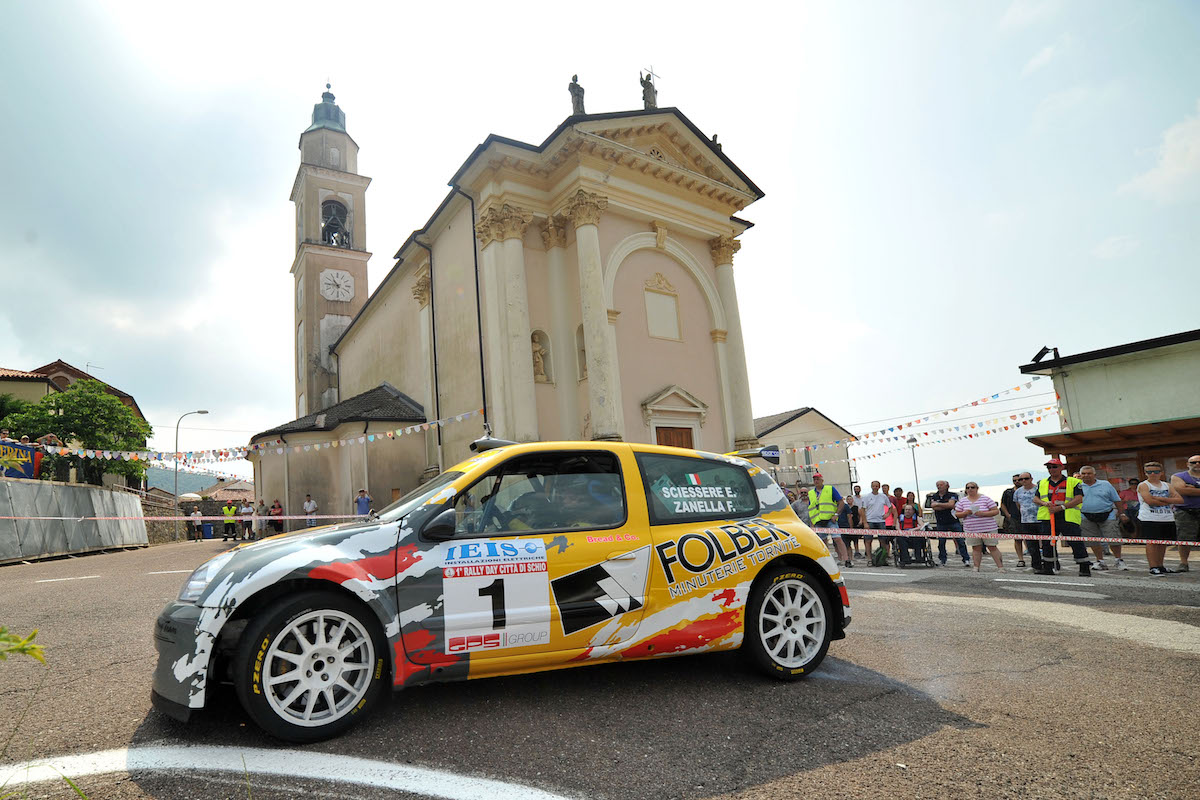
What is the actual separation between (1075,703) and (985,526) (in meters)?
8.20

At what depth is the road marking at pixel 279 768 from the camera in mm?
2631

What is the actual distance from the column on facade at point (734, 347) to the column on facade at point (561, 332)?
531 centimetres

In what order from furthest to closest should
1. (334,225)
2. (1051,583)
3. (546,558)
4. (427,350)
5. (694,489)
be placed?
(334,225) < (427,350) < (1051,583) < (694,489) < (546,558)

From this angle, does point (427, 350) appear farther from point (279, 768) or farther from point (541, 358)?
point (279, 768)

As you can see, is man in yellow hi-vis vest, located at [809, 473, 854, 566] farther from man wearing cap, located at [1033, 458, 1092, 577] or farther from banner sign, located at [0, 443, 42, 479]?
banner sign, located at [0, 443, 42, 479]

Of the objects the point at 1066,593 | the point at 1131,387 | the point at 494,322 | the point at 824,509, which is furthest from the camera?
the point at 1131,387

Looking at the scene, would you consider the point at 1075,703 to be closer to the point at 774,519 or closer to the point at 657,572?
the point at 774,519

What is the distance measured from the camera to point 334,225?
3350 cm

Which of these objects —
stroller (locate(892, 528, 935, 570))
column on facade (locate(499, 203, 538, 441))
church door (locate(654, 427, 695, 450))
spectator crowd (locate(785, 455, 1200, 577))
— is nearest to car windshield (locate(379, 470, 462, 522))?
spectator crowd (locate(785, 455, 1200, 577))

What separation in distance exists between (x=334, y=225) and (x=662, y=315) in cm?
2251

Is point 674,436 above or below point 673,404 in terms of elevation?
below

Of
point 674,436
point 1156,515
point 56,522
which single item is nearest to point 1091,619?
point 1156,515

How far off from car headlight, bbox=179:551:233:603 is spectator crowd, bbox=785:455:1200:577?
9795 mm

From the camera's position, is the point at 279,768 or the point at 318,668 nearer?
the point at 279,768
